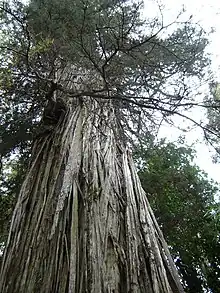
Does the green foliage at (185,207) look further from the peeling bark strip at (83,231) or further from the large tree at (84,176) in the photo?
the peeling bark strip at (83,231)

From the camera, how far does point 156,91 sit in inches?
132

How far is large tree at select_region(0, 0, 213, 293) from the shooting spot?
6.13 ft

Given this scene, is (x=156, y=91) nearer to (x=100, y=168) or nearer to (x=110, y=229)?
(x=100, y=168)

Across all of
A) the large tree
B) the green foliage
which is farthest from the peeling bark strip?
the green foliage

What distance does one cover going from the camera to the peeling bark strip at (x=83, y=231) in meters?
1.80

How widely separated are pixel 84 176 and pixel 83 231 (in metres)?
0.60

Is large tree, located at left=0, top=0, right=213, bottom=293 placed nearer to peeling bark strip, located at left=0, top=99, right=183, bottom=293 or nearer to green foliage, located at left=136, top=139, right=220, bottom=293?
peeling bark strip, located at left=0, top=99, right=183, bottom=293

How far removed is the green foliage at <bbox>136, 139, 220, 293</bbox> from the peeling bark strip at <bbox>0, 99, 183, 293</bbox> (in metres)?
2.10

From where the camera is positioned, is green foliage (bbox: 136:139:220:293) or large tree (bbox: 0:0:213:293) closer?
large tree (bbox: 0:0:213:293)

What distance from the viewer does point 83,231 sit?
2.06 metres

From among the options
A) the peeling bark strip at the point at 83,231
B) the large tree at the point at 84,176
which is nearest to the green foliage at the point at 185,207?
the large tree at the point at 84,176

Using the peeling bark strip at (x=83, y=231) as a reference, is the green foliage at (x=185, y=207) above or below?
above

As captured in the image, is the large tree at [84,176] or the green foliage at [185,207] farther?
the green foliage at [185,207]

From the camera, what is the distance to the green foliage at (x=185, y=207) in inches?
175
